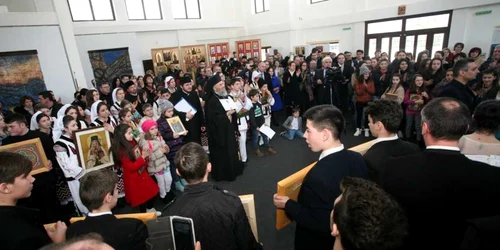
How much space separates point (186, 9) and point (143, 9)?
2817 millimetres

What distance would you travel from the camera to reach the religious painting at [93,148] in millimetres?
3443

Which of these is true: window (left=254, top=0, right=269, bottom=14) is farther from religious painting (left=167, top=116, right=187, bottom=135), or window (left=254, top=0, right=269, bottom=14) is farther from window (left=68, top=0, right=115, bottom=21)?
religious painting (left=167, top=116, right=187, bottom=135)

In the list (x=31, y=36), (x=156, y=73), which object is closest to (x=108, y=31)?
(x=156, y=73)

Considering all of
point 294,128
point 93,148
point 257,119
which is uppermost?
point 93,148

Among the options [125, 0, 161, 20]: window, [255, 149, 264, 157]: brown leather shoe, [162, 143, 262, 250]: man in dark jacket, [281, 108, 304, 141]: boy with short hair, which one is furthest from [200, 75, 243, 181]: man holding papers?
[125, 0, 161, 20]: window

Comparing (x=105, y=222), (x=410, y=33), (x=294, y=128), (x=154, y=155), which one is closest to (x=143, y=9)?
(x=294, y=128)

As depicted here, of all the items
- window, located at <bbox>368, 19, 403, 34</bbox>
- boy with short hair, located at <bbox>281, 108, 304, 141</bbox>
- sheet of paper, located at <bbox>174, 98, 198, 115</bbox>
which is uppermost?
window, located at <bbox>368, 19, 403, 34</bbox>

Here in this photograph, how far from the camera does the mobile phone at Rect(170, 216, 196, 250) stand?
149cm

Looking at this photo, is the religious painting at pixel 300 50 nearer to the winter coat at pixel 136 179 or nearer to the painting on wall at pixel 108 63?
the painting on wall at pixel 108 63

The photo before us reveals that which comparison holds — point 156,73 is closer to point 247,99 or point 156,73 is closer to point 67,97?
point 67,97

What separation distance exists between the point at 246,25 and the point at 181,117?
15.3 meters

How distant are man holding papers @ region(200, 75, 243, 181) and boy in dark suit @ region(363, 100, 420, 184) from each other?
113 inches

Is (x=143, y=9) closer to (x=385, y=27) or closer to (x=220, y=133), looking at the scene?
(x=385, y=27)

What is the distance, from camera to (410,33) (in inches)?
452
